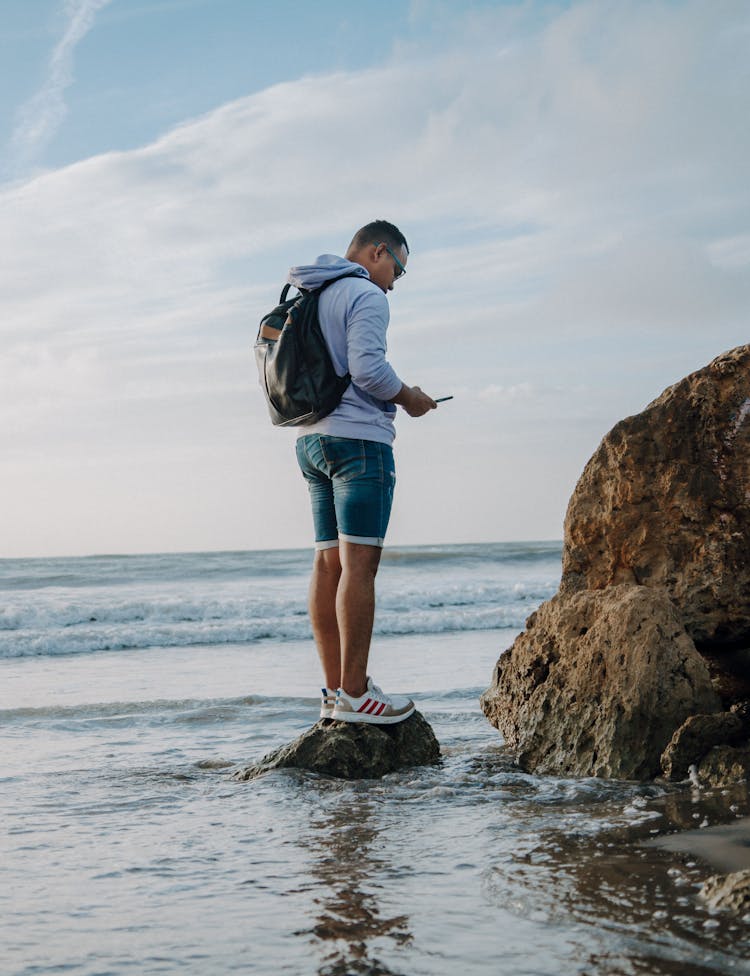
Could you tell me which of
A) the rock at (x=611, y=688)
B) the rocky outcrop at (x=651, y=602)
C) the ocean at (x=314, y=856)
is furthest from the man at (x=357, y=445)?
the rocky outcrop at (x=651, y=602)

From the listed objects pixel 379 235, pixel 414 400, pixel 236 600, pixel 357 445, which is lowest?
pixel 236 600

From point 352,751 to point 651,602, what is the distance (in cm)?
139

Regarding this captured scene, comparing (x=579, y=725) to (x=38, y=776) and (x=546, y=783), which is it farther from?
(x=38, y=776)

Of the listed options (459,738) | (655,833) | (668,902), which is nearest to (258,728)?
(459,738)

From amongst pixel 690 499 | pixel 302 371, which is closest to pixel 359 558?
pixel 302 371

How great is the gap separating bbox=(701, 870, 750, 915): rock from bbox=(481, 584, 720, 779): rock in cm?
149

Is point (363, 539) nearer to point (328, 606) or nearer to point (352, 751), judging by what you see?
point (328, 606)

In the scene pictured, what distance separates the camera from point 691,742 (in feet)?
13.2

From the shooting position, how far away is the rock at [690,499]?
14.3ft

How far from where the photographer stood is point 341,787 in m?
4.10

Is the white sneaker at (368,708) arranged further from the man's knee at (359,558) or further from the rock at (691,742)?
the rock at (691,742)

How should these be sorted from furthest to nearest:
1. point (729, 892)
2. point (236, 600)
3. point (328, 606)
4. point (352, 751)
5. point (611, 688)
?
point (236, 600), point (328, 606), point (352, 751), point (611, 688), point (729, 892)

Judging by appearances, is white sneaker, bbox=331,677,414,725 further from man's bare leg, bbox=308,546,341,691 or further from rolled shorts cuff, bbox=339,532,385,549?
rolled shorts cuff, bbox=339,532,385,549

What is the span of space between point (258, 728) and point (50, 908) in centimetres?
319
